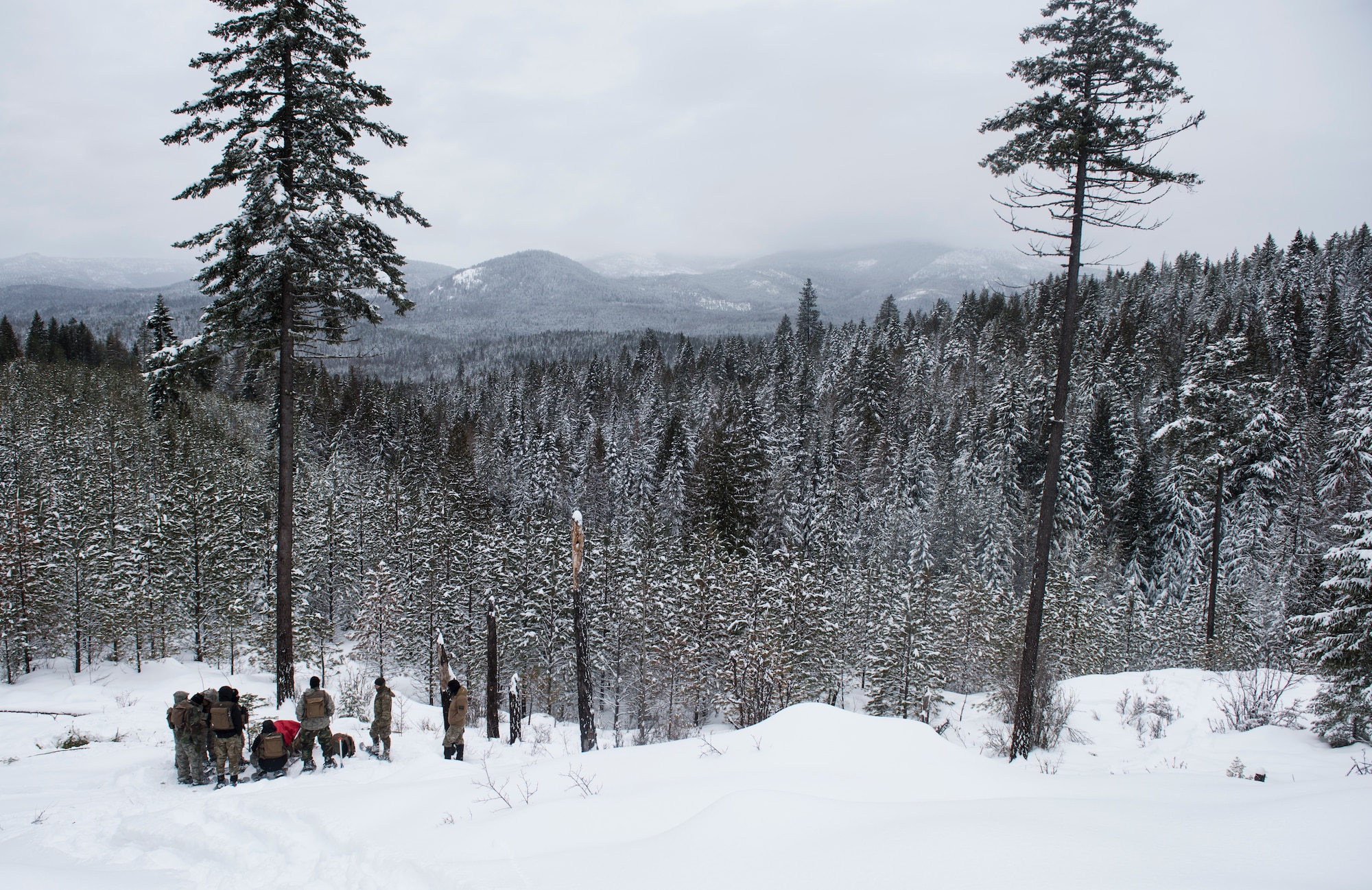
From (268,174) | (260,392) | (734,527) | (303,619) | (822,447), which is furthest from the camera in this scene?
(260,392)

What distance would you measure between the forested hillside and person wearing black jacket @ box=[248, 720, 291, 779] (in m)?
6.16

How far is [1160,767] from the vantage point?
32.3 ft

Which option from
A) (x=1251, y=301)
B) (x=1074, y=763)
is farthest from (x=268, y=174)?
(x=1251, y=301)

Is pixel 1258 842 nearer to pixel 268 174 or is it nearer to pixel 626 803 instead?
pixel 626 803

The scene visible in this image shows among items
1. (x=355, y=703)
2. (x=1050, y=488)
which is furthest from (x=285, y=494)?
(x=1050, y=488)

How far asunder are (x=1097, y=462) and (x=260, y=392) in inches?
3638

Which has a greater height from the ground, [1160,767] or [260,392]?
[260,392]

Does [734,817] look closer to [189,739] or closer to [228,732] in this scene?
[228,732]

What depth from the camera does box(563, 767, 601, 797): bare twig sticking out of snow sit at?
7363 mm

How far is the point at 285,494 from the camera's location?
1273 cm

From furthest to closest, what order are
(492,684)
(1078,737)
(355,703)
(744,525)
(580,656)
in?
1. (744,525)
2. (492,684)
3. (355,703)
4. (580,656)
5. (1078,737)

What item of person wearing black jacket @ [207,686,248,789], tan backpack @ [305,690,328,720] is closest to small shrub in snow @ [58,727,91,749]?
person wearing black jacket @ [207,686,248,789]

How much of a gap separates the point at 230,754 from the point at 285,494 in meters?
5.12

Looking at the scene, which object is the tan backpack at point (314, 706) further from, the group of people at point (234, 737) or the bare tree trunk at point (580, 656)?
the bare tree trunk at point (580, 656)
